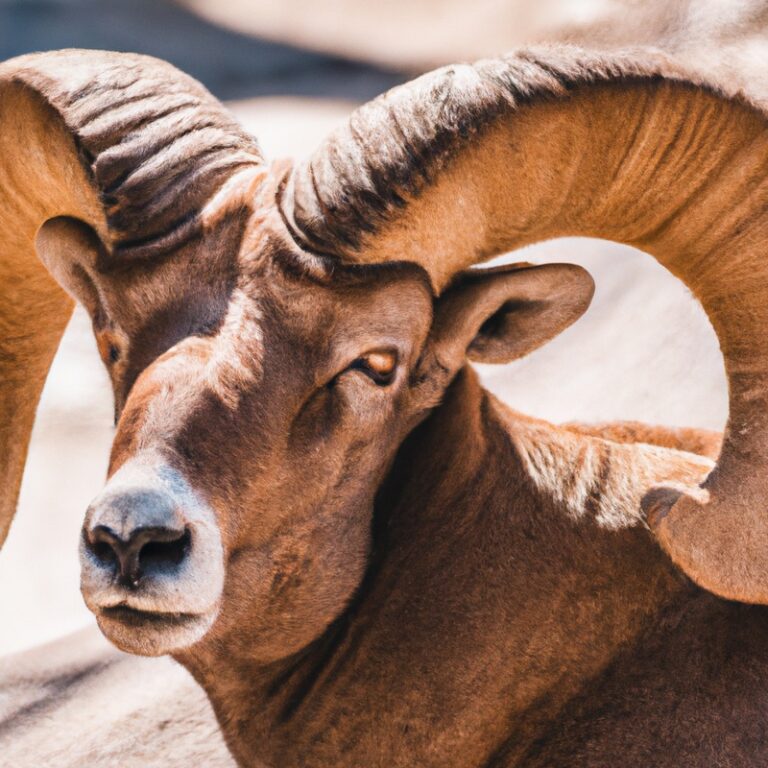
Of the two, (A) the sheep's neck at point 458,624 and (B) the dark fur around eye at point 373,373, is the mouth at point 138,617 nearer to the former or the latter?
(A) the sheep's neck at point 458,624

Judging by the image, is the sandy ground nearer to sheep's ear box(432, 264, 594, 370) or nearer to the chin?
sheep's ear box(432, 264, 594, 370)

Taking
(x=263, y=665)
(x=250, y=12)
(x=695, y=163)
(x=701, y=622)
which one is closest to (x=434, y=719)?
(x=263, y=665)

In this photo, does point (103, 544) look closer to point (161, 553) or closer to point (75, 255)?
point (161, 553)

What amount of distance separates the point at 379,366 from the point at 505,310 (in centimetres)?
56

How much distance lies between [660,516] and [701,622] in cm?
40

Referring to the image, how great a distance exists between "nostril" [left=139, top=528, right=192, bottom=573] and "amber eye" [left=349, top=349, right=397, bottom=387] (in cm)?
81

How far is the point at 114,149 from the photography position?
3.67 m

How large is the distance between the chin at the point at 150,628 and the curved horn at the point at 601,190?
115 cm

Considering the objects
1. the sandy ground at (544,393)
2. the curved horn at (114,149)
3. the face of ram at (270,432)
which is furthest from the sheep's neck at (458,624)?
the sandy ground at (544,393)

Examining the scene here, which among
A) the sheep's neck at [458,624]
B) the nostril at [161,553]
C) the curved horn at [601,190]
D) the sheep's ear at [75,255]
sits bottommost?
the sheep's neck at [458,624]

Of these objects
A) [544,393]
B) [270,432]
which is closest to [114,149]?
[270,432]

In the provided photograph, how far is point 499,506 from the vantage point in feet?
12.9

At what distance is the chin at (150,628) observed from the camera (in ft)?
10.5

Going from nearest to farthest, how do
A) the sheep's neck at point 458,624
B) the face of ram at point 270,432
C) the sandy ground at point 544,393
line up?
the face of ram at point 270,432 < the sheep's neck at point 458,624 < the sandy ground at point 544,393
